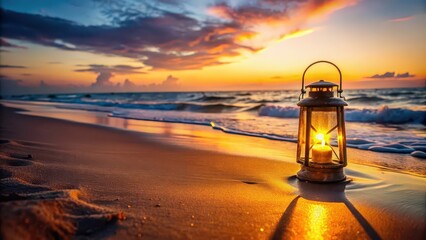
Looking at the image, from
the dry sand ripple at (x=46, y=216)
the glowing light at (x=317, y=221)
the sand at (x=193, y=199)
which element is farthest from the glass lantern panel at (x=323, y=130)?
the dry sand ripple at (x=46, y=216)

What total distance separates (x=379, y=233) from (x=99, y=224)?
2.16m

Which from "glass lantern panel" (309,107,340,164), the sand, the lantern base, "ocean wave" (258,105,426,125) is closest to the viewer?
the sand

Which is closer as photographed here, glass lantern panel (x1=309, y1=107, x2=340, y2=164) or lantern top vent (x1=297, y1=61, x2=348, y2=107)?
lantern top vent (x1=297, y1=61, x2=348, y2=107)

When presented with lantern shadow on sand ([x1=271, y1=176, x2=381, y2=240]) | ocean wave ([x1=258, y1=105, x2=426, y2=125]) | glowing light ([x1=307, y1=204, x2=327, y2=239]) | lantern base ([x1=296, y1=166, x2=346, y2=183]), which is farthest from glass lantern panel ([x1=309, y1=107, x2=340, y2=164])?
ocean wave ([x1=258, y1=105, x2=426, y2=125])

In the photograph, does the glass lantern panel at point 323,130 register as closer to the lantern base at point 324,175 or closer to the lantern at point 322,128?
the lantern at point 322,128

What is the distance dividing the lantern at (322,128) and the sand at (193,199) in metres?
0.18

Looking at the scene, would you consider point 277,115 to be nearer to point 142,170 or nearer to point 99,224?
point 142,170

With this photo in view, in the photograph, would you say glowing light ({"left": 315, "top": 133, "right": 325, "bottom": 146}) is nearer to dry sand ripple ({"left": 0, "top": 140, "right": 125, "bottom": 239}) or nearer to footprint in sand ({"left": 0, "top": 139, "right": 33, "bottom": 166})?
dry sand ripple ({"left": 0, "top": 140, "right": 125, "bottom": 239})

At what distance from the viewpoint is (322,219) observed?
2686 mm

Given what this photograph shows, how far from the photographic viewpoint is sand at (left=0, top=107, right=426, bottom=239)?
2.23 metres

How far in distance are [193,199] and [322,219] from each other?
1.22 meters

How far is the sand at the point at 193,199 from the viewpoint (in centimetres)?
223

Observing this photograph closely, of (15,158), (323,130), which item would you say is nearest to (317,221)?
(323,130)

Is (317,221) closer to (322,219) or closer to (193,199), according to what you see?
(322,219)
